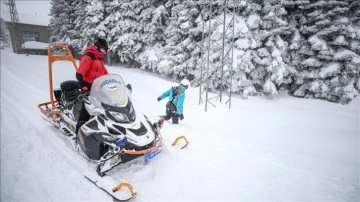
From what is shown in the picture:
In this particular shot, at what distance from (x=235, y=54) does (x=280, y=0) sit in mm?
4299

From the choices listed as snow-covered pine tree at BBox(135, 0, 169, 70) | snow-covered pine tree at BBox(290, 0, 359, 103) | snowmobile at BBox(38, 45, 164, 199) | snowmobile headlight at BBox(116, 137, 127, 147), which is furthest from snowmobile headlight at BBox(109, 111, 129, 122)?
snow-covered pine tree at BBox(135, 0, 169, 70)

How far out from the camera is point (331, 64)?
12500 mm

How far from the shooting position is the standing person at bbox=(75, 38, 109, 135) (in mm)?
4438

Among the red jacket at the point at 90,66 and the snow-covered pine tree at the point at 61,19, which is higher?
the snow-covered pine tree at the point at 61,19

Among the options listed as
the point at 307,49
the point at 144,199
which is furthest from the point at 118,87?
the point at 307,49

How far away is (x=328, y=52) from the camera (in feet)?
40.2

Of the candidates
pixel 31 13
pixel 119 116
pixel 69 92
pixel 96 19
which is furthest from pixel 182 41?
pixel 31 13

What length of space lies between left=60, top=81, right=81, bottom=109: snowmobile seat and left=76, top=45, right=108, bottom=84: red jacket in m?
0.94

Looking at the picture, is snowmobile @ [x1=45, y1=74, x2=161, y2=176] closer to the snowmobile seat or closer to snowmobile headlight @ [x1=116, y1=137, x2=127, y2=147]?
snowmobile headlight @ [x1=116, y1=137, x2=127, y2=147]

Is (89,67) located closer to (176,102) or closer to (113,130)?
(113,130)

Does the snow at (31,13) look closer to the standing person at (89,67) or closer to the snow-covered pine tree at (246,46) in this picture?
the snow-covered pine tree at (246,46)

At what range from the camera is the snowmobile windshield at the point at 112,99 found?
395cm

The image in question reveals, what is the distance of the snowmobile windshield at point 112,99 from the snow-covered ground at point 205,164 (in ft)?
3.53

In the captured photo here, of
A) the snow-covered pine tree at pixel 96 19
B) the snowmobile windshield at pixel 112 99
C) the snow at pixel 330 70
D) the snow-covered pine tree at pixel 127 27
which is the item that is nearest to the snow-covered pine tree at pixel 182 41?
the snow-covered pine tree at pixel 127 27
